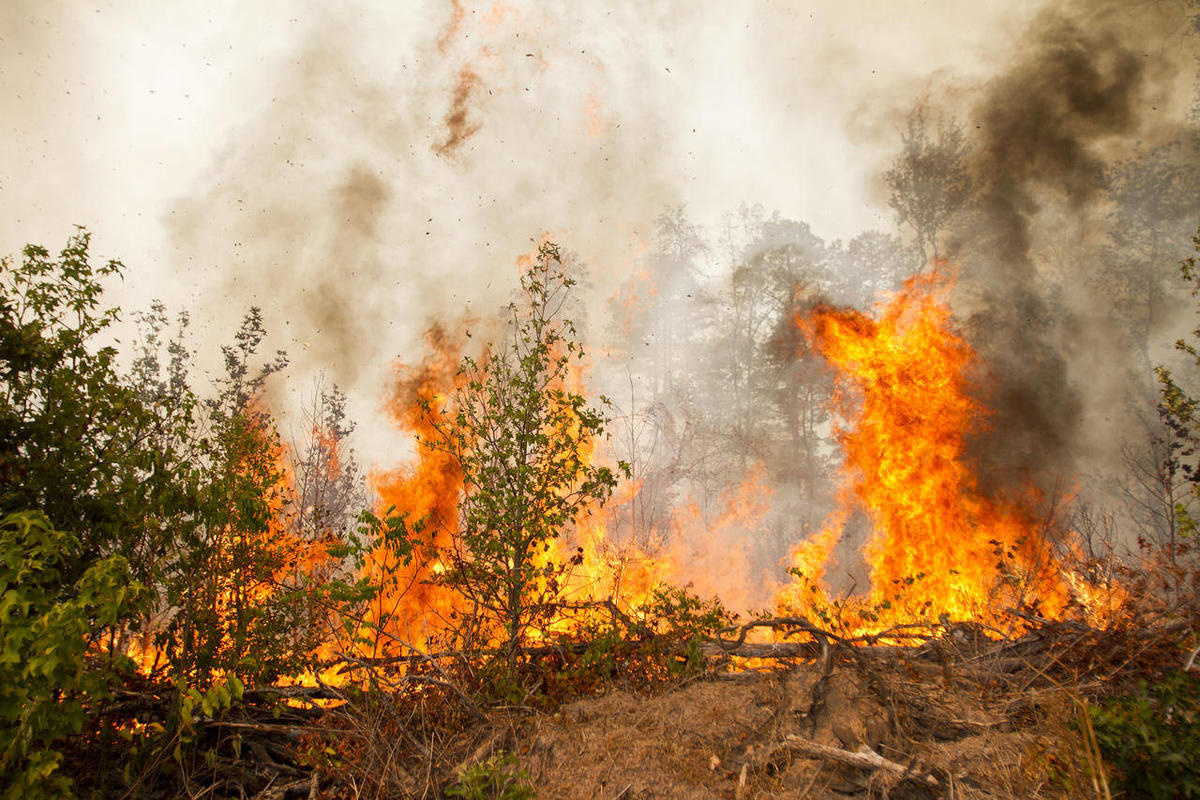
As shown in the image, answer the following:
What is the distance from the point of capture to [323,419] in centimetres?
2211

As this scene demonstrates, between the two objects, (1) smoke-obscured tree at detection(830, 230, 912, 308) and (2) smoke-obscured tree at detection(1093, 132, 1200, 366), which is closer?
(2) smoke-obscured tree at detection(1093, 132, 1200, 366)

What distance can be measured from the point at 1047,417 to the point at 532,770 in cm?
2534

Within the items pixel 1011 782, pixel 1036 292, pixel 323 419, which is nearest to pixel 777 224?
pixel 1036 292

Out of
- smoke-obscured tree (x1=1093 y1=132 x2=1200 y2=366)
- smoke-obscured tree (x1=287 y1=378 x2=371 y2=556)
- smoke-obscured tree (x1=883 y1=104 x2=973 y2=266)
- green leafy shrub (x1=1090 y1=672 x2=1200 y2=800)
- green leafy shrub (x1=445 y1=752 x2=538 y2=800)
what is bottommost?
green leafy shrub (x1=445 y1=752 x2=538 y2=800)

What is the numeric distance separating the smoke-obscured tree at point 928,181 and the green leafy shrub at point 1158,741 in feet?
96.3

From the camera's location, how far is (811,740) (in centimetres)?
457

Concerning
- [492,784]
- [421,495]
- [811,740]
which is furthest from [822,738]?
[421,495]

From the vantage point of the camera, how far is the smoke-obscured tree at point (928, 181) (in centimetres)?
2742

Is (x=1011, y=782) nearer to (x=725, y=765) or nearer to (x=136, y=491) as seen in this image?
(x=725, y=765)

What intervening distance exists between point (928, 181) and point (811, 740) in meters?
32.9

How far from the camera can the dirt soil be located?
3904 mm

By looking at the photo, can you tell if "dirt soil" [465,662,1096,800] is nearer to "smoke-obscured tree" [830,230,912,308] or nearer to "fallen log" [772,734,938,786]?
"fallen log" [772,734,938,786]

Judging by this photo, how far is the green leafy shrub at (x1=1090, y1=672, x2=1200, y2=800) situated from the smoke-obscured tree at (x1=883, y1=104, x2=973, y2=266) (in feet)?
96.3

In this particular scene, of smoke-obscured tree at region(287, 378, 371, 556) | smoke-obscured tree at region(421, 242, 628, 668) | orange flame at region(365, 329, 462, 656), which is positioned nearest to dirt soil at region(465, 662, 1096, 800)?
smoke-obscured tree at region(421, 242, 628, 668)
